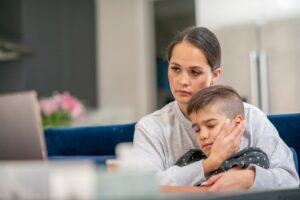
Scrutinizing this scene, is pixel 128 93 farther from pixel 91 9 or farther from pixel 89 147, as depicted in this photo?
pixel 89 147

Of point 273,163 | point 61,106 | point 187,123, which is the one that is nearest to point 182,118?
point 187,123

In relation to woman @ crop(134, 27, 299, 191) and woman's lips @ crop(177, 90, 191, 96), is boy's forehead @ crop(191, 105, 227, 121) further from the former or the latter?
woman's lips @ crop(177, 90, 191, 96)

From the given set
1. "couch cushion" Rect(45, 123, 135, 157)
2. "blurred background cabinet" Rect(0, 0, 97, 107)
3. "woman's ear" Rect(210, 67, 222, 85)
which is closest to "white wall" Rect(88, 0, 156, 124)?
"blurred background cabinet" Rect(0, 0, 97, 107)

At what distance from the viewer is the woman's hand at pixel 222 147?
110 cm

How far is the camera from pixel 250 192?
628 millimetres

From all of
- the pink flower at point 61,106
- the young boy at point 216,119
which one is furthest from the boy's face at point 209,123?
the pink flower at point 61,106

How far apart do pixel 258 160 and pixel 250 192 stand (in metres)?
0.51

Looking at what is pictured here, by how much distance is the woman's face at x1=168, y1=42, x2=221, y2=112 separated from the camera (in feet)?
4.21

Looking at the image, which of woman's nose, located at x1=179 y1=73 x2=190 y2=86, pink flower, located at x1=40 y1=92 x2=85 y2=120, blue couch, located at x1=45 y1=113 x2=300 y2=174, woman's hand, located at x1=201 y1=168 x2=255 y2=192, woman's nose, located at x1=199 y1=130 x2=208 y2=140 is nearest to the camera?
woman's hand, located at x1=201 y1=168 x2=255 y2=192

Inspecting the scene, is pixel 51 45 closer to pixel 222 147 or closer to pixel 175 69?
pixel 175 69

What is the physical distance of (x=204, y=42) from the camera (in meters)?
1.30

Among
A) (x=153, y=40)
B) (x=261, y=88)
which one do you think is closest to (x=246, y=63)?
(x=261, y=88)

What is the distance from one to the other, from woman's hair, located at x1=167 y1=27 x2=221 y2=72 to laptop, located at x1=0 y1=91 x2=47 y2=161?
0.44m

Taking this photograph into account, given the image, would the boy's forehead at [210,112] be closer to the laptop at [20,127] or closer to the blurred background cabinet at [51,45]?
the laptop at [20,127]
